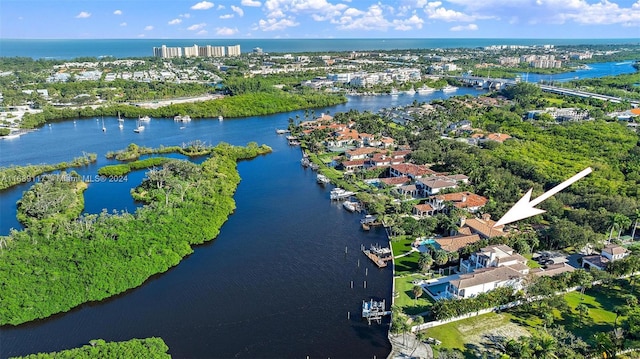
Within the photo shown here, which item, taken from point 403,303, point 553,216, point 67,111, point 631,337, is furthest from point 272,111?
point 631,337

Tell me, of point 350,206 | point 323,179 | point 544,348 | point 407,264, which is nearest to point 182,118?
point 323,179

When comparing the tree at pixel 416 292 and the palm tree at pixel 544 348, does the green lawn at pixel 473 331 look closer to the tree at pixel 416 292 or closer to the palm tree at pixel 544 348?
the palm tree at pixel 544 348

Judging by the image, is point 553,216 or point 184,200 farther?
point 184,200

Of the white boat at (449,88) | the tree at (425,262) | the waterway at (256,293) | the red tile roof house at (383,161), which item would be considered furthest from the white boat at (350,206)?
the white boat at (449,88)

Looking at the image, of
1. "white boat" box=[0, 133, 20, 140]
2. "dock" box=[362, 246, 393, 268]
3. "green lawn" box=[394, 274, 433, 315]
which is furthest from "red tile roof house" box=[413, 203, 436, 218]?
"white boat" box=[0, 133, 20, 140]

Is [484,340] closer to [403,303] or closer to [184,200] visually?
[403,303]
